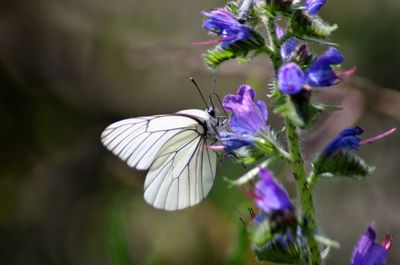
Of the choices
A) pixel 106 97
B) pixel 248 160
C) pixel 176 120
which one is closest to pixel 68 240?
pixel 106 97

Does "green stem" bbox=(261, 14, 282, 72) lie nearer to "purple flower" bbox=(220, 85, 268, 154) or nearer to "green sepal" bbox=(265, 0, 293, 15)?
"green sepal" bbox=(265, 0, 293, 15)

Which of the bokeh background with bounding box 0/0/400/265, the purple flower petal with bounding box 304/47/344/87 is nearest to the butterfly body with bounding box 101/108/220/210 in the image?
the purple flower petal with bounding box 304/47/344/87

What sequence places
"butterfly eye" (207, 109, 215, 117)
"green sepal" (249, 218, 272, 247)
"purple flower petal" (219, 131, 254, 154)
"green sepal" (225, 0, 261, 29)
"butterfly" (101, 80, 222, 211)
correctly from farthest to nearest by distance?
"butterfly" (101, 80, 222, 211) < "butterfly eye" (207, 109, 215, 117) < "purple flower petal" (219, 131, 254, 154) < "green sepal" (225, 0, 261, 29) < "green sepal" (249, 218, 272, 247)

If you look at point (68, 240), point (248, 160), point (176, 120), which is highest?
point (248, 160)

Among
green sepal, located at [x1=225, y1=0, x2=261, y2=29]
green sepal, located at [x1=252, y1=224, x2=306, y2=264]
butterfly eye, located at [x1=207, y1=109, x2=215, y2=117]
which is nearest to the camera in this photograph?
green sepal, located at [x1=252, y1=224, x2=306, y2=264]

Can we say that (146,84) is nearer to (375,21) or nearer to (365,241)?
(375,21)

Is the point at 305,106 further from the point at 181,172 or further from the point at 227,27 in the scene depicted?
the point at 181,172

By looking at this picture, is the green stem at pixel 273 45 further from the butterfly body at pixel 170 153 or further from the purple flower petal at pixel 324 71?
the butterfly body at pixel 170 153
